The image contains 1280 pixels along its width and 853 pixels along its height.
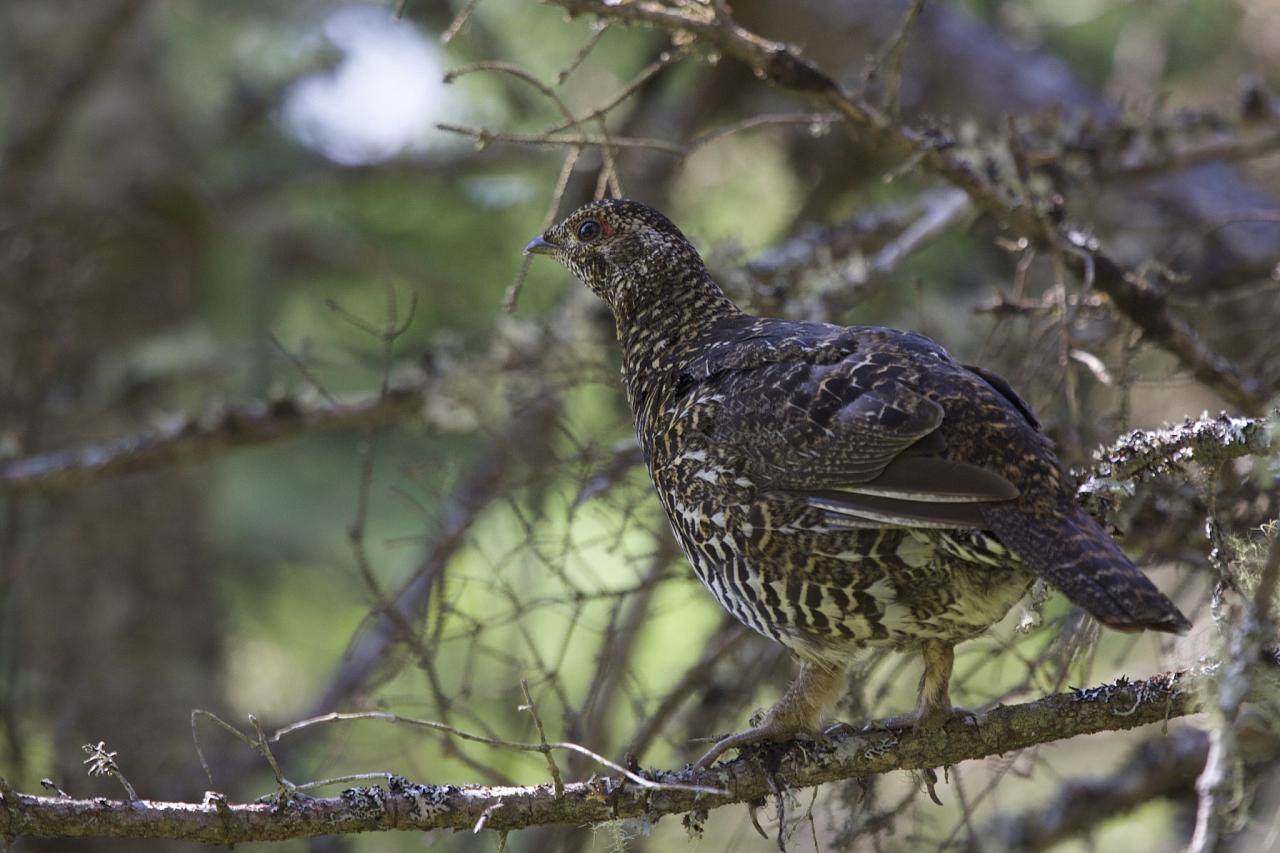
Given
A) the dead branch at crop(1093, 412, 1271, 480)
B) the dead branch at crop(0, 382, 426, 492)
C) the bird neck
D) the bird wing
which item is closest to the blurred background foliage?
the dead branch at crop(0, 382, 426, 492)

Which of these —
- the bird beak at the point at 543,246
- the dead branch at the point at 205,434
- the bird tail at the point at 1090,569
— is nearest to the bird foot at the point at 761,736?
the bird tail at the point at 1090,569

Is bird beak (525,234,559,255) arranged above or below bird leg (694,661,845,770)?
above

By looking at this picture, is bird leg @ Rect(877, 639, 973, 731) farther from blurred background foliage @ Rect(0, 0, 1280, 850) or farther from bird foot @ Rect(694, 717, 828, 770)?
blurred background foliage @ Rect(0, 0, 1280, 850)

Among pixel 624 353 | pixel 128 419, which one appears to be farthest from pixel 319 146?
pixel 624 353

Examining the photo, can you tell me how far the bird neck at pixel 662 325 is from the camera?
A: 447cm

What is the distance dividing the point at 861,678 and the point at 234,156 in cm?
750

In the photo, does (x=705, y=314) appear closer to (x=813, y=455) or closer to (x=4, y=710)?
(x=813, y=455)

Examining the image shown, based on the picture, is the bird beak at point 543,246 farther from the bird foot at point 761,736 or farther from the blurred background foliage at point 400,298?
the bird foot at point 761,736

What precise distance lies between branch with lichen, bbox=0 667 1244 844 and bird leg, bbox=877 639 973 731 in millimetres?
31

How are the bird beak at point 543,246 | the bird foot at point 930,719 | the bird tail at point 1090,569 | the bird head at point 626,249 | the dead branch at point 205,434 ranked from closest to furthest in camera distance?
the bird tail at point 1090,569 < the bird foot at point 930,719 < the bird head at point 626,249 < the bird beak at point 543,246 < the dead branch at point 205,434

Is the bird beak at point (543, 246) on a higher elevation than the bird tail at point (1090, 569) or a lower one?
higher

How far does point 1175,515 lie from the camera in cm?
439

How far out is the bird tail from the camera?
293 cm

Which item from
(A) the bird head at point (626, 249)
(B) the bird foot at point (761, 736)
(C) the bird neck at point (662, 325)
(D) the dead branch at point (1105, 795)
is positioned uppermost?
(A) the bird head at point (626, 249)
